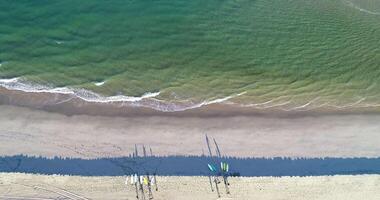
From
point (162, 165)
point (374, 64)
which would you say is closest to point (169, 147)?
point (162, 165)

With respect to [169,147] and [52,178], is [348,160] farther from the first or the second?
[52,178]

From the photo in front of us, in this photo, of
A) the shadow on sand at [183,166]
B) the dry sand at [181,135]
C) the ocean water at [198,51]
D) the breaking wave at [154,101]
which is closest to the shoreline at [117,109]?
the breaking wave at [154,101]

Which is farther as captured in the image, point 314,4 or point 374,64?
point 314,4

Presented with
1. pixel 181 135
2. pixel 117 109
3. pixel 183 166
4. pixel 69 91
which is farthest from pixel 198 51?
pixel 183 166

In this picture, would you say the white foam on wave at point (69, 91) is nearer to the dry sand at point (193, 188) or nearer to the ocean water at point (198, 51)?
the ocean water at point (198, 51)

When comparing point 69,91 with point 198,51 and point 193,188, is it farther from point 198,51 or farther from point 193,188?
point 193,188

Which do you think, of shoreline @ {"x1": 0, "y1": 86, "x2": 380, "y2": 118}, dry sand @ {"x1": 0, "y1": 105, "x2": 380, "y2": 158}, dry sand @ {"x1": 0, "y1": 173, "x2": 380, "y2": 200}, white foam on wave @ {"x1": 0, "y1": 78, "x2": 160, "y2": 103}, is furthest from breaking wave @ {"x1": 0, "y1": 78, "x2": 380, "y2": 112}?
dry sand @ {"x1": 0, "y1": 173, "x2": 380, "y2": 200}
